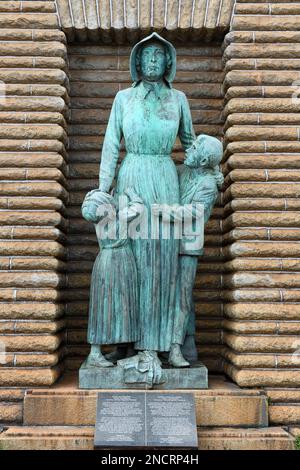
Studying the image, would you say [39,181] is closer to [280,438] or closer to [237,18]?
[237,18]

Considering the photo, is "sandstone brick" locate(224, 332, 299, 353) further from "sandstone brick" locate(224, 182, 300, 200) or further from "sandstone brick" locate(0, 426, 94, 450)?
"sandstone brick" locate(0, 426, 94, 450)

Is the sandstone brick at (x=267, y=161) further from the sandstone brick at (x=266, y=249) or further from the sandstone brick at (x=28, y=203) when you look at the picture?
the sandstone brick at (x=28, y=203)

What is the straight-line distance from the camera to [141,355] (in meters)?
5.69

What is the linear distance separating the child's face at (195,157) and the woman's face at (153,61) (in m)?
0.84

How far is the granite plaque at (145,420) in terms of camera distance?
4953 millimetres

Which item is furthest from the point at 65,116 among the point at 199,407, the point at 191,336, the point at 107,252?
the point at 199,407

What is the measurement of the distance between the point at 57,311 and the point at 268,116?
3.00m

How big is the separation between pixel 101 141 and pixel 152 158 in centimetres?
115

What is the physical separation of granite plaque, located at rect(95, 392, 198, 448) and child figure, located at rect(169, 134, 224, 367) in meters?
0.51

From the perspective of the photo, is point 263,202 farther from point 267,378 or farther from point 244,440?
point 244,440

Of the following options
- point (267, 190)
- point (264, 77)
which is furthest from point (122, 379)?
point (264, 77)

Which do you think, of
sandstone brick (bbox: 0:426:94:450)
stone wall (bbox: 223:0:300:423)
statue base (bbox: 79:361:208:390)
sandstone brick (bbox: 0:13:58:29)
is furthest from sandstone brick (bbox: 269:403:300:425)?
sandstone brick (bbox: 0:13:58:29)

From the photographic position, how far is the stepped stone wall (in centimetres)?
588

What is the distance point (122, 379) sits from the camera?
5.57 meters
